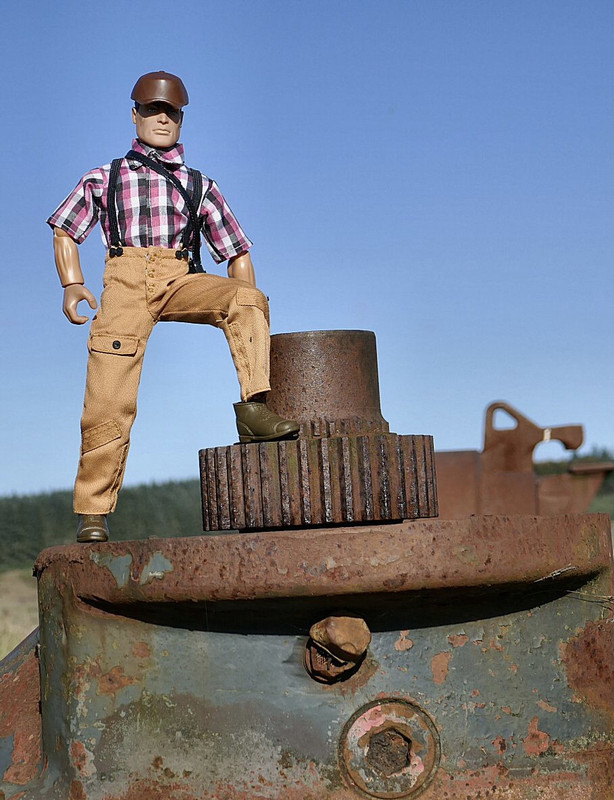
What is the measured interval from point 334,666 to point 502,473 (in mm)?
7217

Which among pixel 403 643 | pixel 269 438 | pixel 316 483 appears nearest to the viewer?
pixel 403 643

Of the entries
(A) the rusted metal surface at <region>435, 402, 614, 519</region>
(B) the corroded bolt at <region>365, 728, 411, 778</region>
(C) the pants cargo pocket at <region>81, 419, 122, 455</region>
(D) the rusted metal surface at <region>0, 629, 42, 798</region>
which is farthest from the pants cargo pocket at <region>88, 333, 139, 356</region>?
(A) the rusted metal surface at <region>435, 402, 614, 519</region>

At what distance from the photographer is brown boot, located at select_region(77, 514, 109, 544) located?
10.7 feet

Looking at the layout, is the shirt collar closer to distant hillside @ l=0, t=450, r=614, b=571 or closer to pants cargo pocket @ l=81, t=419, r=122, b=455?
pants cargo pocket @ l=81, t=419, r=122, b=455

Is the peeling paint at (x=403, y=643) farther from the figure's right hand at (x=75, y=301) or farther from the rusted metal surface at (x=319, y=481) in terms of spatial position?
the figure's right hand at (x=75, y=301)

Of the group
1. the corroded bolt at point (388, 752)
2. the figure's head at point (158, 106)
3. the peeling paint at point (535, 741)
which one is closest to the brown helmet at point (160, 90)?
the figure's head at point (158, 106)

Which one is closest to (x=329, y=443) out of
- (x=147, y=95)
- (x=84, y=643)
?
(x=84, y=643)

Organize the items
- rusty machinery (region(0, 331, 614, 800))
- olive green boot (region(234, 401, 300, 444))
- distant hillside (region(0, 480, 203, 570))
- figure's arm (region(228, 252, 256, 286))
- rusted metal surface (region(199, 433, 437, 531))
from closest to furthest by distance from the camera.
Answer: rusty machinery (region(0, 331, 614, 800))
rusted metal surface (region(199, 433, 437, 531))
olive green boot (region(234, 401, 300, 444))
figure's arm (region(228, 252, 256, 286))
distant hillside (region(0, 480, 203, 570))

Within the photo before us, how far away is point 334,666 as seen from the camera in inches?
110

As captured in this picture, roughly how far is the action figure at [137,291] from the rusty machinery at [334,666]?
46 cm

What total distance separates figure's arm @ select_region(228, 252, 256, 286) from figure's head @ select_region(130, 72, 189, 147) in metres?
0.42

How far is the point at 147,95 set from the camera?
3.46 m

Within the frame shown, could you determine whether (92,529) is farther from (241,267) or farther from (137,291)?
(241,267)

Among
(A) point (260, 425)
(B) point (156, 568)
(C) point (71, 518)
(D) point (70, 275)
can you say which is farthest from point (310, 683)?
(C) point (71, 518)
